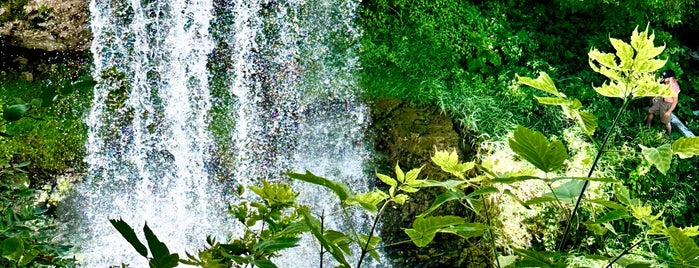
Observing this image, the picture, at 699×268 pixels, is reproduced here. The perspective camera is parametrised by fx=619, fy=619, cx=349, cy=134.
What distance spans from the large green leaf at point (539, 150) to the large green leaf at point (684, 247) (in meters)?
0.22

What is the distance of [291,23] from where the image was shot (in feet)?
23.0

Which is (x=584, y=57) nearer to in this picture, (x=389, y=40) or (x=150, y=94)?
(x=389, y=40)

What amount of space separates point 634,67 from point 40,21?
283 inches

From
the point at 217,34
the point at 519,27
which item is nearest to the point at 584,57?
the point at 519,27

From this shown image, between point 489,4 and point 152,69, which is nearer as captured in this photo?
point 152,69

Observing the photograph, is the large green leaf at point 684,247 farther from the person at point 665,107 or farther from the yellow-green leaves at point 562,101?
the person at point 665,107

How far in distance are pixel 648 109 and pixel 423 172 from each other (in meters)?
2.95

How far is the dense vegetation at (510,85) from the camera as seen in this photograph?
5875mm

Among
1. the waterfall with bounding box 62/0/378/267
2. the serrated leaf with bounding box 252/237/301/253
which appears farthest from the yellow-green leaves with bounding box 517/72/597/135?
the waterfall with bounding box 62/0/378/267

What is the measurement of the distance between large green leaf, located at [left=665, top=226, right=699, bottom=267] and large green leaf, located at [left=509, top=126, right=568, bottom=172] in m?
0.22

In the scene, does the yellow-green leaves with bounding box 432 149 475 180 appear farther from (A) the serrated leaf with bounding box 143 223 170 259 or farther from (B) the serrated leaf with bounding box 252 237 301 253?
(A) the serrated leaf with bounding box 143 223 170 259

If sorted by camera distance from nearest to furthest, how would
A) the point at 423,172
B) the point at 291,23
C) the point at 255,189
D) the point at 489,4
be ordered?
the point at 255,189, the point at 423,172, the point at 291,23, the point at 489,4

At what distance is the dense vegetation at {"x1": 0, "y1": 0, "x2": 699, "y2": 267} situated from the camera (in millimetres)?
5875

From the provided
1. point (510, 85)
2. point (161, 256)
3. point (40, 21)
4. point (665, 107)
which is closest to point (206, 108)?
point (40, 21)
